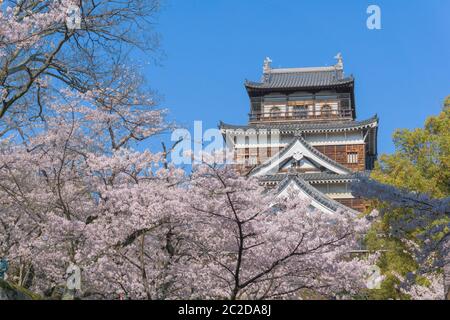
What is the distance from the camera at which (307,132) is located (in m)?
38.0

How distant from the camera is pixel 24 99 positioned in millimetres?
11633

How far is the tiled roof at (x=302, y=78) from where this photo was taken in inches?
1603

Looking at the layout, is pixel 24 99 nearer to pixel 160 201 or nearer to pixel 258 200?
pixel 160 201

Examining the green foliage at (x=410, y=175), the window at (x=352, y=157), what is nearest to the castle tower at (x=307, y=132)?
the window at (x=352, y=157)

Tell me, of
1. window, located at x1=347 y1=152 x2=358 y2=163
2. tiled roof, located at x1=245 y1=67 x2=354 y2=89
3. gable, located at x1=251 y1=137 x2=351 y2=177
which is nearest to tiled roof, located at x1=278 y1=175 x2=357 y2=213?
gable, located at x1=251 y1=137 x2=351 y2=177

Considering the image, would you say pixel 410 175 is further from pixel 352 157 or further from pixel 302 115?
pixel 302 115

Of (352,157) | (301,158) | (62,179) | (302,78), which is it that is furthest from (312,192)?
Answer: (62,179)

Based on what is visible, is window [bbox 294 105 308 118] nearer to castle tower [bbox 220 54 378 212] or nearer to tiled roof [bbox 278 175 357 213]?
castle tower [bbox 220 54 378 212]

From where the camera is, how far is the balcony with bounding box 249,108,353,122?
39.2 m

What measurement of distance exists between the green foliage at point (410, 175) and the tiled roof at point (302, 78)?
2369cm

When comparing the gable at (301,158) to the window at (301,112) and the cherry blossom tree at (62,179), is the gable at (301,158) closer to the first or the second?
the window at (301,112)

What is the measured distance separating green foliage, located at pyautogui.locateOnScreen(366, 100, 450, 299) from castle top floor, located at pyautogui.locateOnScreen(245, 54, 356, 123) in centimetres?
2235

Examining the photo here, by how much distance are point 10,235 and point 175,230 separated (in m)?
4.08
